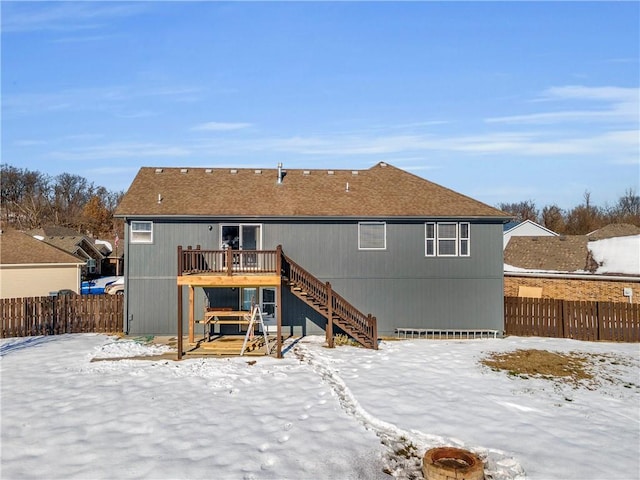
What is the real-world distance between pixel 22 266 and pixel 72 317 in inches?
440

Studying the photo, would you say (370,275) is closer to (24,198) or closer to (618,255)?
(618,255)

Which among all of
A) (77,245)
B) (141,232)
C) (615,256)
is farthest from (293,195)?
(77,245)

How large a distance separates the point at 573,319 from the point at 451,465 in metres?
13.2

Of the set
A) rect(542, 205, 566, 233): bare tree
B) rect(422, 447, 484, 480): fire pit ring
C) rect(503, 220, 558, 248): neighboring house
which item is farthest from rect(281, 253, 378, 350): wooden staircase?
rect(542, 205, 566, 233): bare tree

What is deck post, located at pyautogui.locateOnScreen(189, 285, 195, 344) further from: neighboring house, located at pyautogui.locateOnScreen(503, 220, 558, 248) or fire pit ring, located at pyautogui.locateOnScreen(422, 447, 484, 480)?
neighboring house, located at pyautogui.locateOnScreen(503, 220, 558, 248)

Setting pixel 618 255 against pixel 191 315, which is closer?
pixel 191 315

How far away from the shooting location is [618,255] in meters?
23.5

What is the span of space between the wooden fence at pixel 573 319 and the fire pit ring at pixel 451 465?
11.8 m

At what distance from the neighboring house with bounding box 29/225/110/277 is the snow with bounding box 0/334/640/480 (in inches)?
891

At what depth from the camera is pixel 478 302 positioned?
56.5 feet

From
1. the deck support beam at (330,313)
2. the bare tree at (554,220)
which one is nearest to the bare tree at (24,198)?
the deck support beam at (330,313)

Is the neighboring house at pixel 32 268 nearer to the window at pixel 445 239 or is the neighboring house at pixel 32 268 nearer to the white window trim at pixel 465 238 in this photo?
the window at pixel 445 239

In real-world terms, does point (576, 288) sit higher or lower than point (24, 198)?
lower

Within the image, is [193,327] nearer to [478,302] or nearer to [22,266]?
[478,302]
